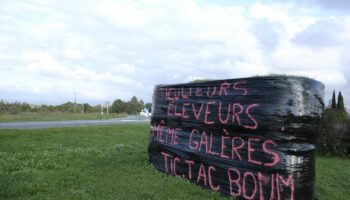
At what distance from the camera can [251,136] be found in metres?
5.86

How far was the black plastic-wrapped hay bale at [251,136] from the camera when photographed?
5.47 meters

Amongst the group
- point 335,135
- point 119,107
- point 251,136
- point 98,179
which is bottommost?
point 98,179

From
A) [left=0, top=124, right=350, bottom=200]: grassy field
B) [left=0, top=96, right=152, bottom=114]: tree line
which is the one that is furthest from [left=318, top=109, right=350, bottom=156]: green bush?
[left=0, top=96, right=152, bottom=114]: tree line

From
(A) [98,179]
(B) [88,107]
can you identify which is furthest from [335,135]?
(B) [88,107]

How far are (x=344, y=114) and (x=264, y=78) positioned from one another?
911 centimetres

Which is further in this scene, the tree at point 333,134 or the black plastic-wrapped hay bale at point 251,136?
the tree at point 333,134

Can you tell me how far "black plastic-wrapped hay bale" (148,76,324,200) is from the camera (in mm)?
5473

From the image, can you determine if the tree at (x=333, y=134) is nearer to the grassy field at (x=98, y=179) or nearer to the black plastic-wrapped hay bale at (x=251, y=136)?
the grassy field at (x=98, y=179)

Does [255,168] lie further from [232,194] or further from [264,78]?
[264,78]

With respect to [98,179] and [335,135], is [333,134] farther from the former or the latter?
[98,179]

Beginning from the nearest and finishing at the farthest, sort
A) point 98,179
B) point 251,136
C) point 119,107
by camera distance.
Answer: point 251,136 < point 98,179 < point 119,107

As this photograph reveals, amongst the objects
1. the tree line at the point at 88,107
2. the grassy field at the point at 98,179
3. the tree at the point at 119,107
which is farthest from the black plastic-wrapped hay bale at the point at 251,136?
the tree at the point at 119,107

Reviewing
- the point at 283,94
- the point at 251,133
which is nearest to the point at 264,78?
the point at 283,94

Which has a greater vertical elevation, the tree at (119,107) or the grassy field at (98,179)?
the tree at (119,107)
